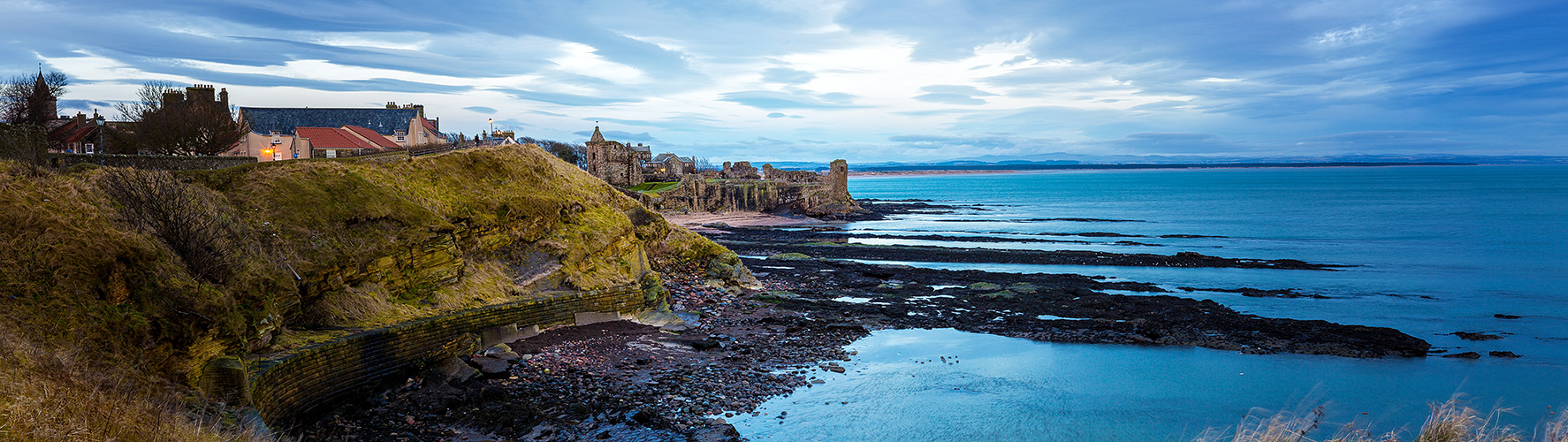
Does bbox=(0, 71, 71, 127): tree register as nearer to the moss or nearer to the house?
the house

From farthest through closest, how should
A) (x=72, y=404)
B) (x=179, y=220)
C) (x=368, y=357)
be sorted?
(x=368, y=357) → (x=179, y=220) → (x=72, y=404)

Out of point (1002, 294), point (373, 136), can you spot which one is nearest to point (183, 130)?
point (373, 136)

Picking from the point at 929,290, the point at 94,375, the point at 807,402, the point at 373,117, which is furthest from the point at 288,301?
the point at 373,117

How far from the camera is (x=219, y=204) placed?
15086 millimetres

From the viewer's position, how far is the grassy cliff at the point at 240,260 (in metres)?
10.1

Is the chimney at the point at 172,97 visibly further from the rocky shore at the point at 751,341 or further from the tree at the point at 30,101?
the rocky shore at the point at 751,341

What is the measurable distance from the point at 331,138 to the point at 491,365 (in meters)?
24.0

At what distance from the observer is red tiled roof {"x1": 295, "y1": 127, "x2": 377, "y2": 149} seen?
110ft

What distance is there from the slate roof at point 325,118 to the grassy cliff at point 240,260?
69.3 feet

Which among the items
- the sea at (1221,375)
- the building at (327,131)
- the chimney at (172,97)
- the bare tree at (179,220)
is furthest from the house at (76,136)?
the sea at (1221,375)

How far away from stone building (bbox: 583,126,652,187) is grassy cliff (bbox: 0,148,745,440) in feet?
161

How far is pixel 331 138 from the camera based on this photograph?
34312 mm

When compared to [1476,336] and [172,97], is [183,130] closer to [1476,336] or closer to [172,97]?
[172,97]

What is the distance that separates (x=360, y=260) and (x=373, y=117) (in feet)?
99.0
